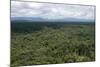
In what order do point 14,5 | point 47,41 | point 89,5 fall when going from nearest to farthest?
1. point 14,5
2. point 47,41
3. point 89,5

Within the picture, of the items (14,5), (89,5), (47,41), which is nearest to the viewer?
(14,5)

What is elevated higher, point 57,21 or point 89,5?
point 89,5
